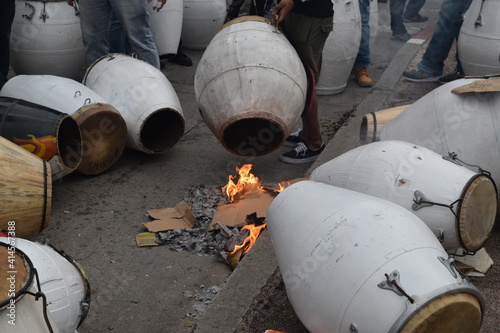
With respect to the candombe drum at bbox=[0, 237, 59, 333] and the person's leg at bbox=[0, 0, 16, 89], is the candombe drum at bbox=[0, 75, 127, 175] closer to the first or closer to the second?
the person's leg at bbox=[0, 0, 16, 89]

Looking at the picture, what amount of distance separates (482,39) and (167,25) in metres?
3.17

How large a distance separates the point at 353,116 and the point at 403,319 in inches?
149

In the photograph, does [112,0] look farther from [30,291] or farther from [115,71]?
[30,291]

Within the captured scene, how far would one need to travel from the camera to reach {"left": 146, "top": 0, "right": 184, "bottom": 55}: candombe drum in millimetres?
6562

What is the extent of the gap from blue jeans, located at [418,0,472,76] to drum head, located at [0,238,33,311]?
5255 millimetres

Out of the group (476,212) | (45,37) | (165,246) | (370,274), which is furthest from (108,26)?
(370,274)

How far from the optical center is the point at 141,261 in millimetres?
3846

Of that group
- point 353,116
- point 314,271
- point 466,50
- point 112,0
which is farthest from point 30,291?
point 466,50

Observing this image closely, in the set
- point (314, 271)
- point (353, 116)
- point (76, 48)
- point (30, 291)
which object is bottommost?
point (353, 116)

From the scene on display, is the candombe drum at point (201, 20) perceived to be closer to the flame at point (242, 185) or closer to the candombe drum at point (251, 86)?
the candombe drum at point (251, 86)

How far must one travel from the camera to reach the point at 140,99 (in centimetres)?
488

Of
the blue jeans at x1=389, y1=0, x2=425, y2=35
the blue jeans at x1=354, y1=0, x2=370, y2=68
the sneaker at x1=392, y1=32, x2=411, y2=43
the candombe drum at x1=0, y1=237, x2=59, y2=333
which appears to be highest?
the candombe drum at x1=0, y1=237, x2=59, y2=333

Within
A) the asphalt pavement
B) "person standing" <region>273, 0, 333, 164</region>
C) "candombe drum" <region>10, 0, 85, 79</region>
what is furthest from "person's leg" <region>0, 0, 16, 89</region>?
"person standing" <region>273, 0, 333, 164</region>

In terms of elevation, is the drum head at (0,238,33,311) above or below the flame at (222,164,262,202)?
above
